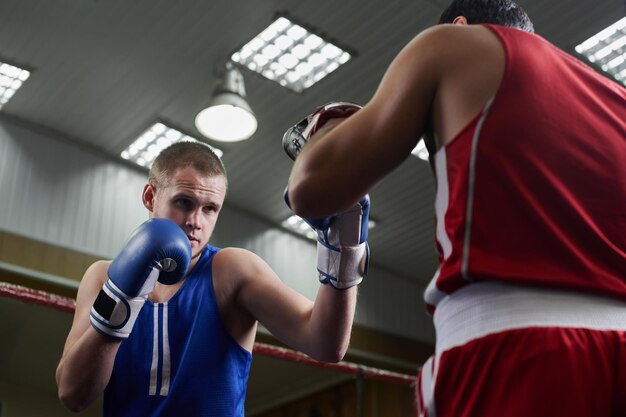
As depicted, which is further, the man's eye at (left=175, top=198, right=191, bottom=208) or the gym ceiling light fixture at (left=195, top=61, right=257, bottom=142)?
the gym ceiling light fixture at (left=195, top=61, right=257, bottom=142)

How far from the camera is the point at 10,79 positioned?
6.39 meters

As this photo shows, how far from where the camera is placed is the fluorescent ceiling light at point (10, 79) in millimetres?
6254

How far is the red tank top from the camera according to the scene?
3.76 feet

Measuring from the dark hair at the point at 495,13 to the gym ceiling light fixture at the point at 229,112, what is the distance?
4332 millimetres

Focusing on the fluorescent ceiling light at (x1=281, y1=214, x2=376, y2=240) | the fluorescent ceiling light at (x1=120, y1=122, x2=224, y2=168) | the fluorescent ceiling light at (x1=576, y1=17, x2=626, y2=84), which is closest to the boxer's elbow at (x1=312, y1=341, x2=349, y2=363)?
the fluorescent ceiling light at (x1=576, y1=17, x2=626, y2=84)

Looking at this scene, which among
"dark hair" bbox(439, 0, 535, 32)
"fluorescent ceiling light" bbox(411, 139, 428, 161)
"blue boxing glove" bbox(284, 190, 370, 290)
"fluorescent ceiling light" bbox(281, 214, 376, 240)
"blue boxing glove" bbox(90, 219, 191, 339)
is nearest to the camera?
"dark hair" bbox(439, 0, 535, 32)

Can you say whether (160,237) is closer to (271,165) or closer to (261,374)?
(271,165)

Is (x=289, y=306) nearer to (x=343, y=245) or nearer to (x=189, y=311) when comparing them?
(x=189, y=311)

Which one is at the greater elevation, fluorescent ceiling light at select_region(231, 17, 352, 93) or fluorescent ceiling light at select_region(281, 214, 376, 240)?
fluorescent ceiling light at select_region(231, 17, 352, 93)

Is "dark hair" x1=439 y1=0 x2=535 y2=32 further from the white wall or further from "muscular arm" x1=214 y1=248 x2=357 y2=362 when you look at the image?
the white wall

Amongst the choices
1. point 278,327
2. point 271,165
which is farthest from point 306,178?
point 271,165

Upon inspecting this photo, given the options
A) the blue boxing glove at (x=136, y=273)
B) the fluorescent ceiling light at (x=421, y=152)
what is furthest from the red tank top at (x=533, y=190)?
the fluorescent ceiling light at (x=421, y=152)

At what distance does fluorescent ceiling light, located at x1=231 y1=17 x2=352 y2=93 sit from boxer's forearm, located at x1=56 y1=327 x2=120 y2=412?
417 centimetres

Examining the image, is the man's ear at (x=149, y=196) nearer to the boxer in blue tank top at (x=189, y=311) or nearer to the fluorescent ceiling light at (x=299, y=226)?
the boxer in blue tank top at (x=189, y=311)
